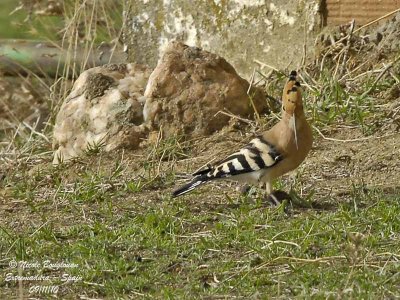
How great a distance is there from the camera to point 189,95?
7387mm

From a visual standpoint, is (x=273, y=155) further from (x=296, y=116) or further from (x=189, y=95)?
(x=189, y=95)

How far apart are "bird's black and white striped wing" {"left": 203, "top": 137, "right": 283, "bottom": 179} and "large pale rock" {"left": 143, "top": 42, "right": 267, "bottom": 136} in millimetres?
1288

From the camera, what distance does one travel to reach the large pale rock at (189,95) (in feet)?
24.2

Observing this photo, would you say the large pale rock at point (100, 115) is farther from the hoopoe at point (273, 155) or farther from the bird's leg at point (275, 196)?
the bird's leg at point (275, 196)

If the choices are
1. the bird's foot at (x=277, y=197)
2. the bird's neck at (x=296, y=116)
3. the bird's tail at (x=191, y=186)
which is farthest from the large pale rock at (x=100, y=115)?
the bird's foot at (x=277, y=197)

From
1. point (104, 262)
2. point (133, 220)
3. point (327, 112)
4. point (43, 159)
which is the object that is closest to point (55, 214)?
point (133, 220)

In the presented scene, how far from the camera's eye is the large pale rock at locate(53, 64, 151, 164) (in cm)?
736

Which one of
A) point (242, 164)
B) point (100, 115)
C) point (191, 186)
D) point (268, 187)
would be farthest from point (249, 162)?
point (100, 115)

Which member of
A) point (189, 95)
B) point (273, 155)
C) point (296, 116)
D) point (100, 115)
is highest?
point (296, 116)

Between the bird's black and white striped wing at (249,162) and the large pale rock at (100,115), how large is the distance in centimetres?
137

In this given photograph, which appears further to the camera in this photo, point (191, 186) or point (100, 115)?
point (100, 115)

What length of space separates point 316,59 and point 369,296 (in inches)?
149

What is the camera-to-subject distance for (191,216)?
Result: 5887 millimetres

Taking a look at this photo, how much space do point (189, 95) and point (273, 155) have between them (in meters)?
1.49
